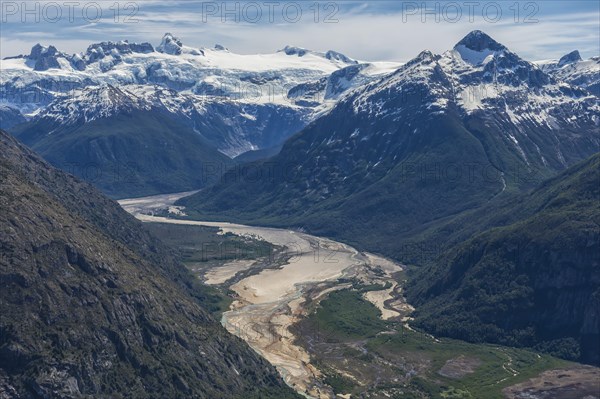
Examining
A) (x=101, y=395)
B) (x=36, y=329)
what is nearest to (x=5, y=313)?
(x=36, y=329)

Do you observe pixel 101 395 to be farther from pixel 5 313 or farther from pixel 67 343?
pixel 5 313

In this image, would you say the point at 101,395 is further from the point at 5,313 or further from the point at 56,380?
the point at 5,313

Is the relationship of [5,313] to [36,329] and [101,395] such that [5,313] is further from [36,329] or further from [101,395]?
[101,395]

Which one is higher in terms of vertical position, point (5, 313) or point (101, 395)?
point (5, 313)

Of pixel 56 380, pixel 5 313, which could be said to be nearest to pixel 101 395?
pixel 56 380
